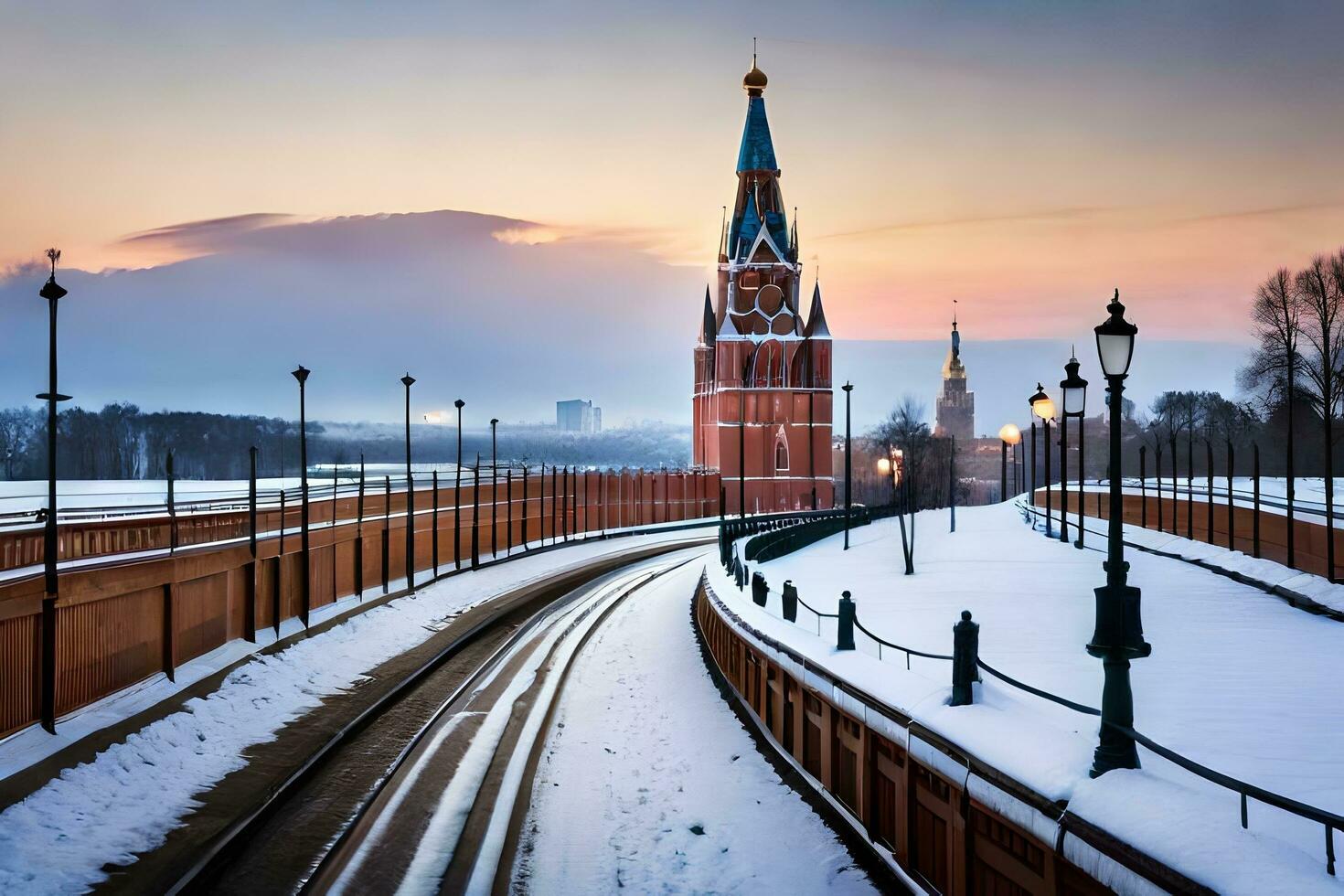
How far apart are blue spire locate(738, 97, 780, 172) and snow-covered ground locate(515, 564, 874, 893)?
296ft

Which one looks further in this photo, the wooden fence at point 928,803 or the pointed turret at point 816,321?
the pointed turret at point 816,321

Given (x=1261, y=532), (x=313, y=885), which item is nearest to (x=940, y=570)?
(x=1261, y=532)

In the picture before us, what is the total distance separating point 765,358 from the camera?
10469 centimetres

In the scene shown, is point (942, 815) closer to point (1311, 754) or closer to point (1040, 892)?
point (1040, 892)

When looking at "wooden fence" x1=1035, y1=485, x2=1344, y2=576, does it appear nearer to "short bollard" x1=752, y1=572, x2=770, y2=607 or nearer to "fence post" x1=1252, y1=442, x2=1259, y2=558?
"fence post" x1=1252, y1=442, x2=1259, y2=558

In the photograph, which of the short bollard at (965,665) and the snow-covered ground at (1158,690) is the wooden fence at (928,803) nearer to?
the snow-covered ground at (1158,690)

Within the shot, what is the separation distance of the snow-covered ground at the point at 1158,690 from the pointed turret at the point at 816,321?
75833 mm

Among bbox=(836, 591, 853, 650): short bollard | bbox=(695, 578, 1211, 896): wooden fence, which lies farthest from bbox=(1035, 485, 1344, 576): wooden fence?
bbox=(695, 578, 1211, 896): wooden fence

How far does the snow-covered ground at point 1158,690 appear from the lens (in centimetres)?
759

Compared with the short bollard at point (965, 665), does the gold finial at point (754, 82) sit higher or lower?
higher

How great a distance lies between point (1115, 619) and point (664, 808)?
7.62 m

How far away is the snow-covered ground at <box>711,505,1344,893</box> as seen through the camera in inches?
299

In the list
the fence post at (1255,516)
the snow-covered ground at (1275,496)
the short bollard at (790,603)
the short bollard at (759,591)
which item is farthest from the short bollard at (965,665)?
the fence post at (1255,516)

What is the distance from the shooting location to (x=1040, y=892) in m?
8.56
